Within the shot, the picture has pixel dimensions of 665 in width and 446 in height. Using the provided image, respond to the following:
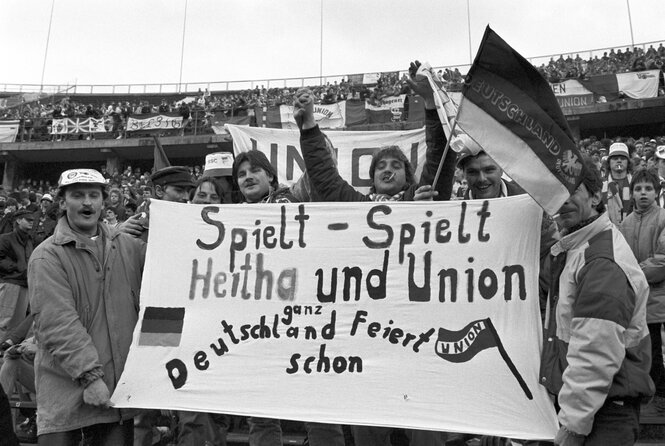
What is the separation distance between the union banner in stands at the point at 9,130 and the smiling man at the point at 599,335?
1191 inches

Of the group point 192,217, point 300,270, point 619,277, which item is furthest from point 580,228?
point 192,217

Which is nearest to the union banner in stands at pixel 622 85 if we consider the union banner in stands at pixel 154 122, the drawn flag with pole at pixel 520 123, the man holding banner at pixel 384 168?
the union banner in stands at pixel 154 122

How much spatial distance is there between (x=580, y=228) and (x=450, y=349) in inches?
33.3

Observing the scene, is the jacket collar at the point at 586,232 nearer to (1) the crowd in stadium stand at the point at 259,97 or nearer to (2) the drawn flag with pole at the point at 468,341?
(2) the drawn flag with pole at the point at 468,341

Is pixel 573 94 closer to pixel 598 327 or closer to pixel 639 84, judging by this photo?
pixel 639 84

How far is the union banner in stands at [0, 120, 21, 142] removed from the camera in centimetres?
2738

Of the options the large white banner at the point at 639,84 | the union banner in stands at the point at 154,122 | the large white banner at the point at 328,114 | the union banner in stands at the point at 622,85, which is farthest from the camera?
the union banner in stands at the point at 154,122

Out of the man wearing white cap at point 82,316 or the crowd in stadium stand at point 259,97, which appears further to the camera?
the crowd in stadium stand at point 259,97

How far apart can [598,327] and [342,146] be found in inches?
150

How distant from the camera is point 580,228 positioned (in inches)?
96.5

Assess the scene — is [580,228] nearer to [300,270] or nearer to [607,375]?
[607,375]

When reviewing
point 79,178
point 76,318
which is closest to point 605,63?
point 79,178

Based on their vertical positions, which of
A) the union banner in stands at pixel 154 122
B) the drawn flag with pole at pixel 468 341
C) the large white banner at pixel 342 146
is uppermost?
the union banner in stands at pixel 154 122

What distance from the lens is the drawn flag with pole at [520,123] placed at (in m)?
2.47
